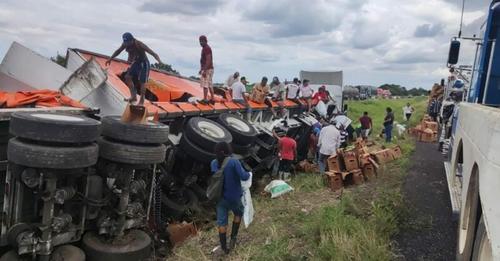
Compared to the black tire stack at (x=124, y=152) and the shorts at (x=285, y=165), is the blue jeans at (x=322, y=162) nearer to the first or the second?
the shorts at (x=285, y=165)

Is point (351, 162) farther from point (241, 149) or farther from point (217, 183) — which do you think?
point (217, 183)

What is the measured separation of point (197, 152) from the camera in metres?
7.45

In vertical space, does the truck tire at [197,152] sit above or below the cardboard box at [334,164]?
above

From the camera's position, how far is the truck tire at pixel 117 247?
542 centimetres

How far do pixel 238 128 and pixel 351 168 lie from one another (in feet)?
7.95

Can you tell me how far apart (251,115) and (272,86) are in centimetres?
345

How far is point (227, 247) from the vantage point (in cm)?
615

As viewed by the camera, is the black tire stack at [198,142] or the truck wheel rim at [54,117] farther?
A: the black tire stack at [198,142]

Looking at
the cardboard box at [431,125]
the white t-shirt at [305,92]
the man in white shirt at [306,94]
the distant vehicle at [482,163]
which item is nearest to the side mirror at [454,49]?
the distant vehicle at [482,163]

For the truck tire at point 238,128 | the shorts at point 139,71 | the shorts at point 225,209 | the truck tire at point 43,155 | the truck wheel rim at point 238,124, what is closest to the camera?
the truck tire at point 43,155

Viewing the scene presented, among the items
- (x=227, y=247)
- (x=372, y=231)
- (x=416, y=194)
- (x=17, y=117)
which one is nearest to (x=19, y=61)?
(x=17, y=117)

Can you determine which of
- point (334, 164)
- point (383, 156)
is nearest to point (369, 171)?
point (334, 164)

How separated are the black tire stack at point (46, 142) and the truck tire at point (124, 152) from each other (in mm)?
586

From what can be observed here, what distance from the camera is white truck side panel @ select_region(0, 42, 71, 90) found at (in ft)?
24.0
